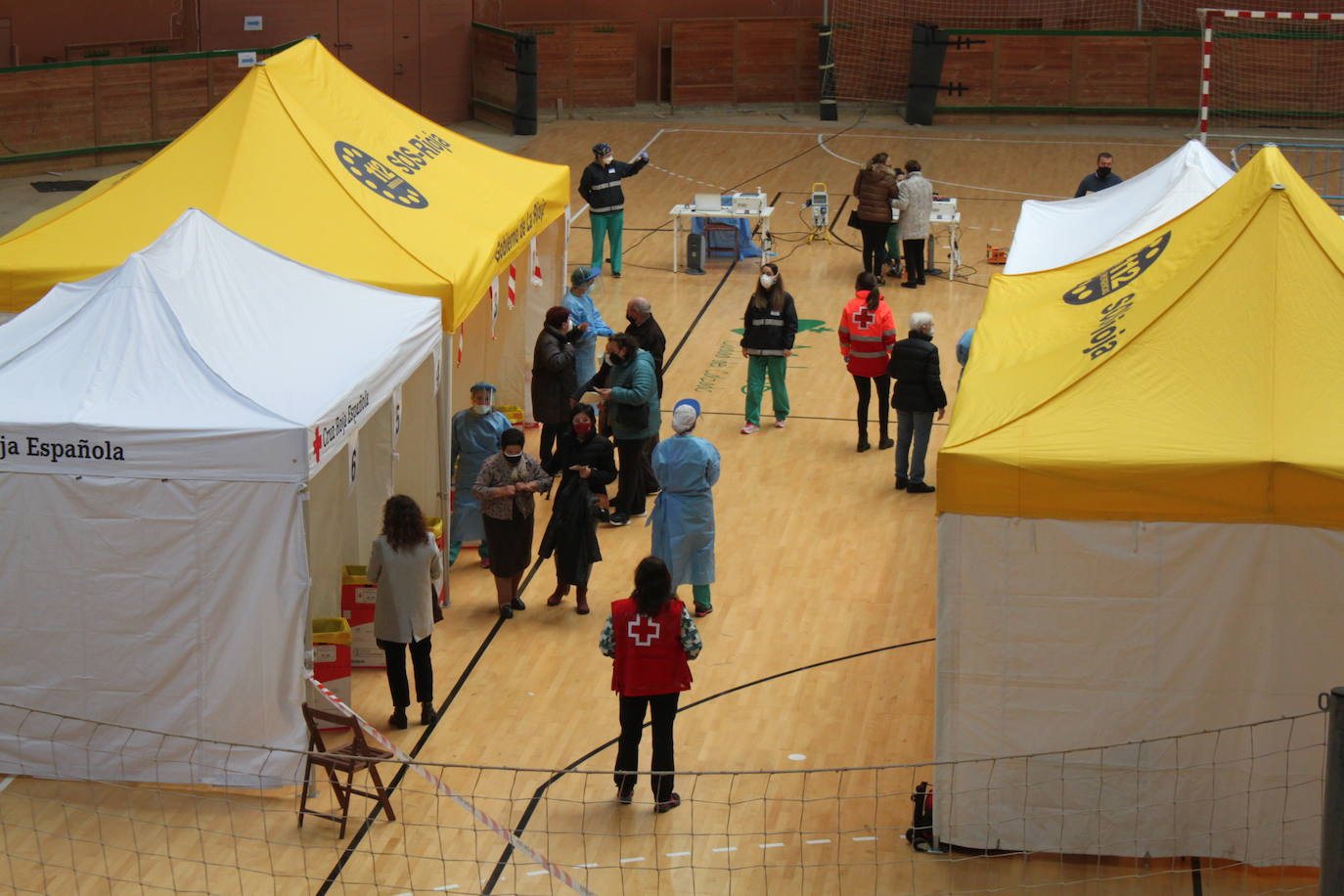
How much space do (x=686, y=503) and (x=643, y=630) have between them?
241cm

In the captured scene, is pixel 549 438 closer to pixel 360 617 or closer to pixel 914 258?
pixel 360 617

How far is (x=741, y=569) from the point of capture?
12.5 metres

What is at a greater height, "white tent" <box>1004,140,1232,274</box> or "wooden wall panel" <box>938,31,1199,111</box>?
"wooden wall panel" <box>938,31,1199,111</box>

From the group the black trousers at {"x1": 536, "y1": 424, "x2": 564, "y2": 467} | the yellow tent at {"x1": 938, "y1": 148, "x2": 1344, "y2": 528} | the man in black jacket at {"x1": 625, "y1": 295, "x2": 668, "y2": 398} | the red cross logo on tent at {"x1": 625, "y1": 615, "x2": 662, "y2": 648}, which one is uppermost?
the yellow tent at {"x1": 938, "y1": 148, "x2": 1344, "y2": 528}

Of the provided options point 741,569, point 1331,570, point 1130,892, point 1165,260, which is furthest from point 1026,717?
point 741,569

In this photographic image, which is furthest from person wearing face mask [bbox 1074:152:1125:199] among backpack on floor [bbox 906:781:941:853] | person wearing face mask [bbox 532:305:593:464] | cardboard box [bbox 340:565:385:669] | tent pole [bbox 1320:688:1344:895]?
tent pole [bbox 1320:688:1344:895]

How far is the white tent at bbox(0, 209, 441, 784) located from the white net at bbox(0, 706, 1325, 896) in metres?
0.15

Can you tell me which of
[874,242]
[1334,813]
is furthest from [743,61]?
[1334,813]

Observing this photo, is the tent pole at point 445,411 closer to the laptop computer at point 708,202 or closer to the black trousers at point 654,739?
the black trousers at point 654,739

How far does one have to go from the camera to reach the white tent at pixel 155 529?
345 inches

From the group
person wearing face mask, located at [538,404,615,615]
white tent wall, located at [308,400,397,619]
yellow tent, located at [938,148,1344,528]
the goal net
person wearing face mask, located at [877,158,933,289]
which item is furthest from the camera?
the goal net

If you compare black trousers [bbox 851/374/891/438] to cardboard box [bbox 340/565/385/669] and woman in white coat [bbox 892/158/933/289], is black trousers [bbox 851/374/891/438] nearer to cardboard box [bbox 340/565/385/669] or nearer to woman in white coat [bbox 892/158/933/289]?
woman in white coat [bbox 892/158/933/289]

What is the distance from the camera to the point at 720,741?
→ 32.7 feet

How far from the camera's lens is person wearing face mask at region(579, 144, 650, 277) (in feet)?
63.3
